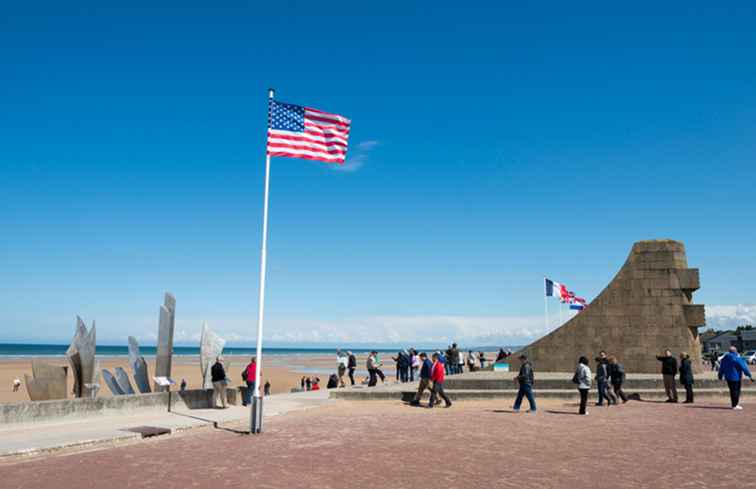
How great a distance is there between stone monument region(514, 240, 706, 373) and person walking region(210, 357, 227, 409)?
42.2 feet

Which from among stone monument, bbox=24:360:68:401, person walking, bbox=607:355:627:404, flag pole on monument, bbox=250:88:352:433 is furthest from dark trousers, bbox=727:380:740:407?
stone monument, bbox=24:360:68:401

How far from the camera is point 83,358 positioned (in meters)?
14.5

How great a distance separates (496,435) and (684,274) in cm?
1284

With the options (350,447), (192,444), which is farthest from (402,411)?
(192,444)

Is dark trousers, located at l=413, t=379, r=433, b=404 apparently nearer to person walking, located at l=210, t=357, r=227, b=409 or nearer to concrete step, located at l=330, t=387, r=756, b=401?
concrete step, located at l=330, t=387, r=756, b=401

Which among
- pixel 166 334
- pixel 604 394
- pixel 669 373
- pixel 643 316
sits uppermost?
pixel 643 316

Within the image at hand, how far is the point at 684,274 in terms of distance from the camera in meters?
20.7

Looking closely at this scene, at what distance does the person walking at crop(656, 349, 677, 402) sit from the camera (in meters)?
17.0

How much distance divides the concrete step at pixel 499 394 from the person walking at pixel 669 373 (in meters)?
1.04

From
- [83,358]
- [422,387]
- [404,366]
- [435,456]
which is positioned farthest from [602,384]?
[83,358]

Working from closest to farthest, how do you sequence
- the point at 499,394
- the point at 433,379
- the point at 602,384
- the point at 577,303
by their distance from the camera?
the point at 602,384 → the point at 433,379 → the point at 499,394 → the point at 577,303

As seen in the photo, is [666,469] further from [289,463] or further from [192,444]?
[192,444]

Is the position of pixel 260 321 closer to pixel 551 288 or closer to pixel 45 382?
pixel 45 382

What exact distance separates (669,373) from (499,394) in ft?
17.7
